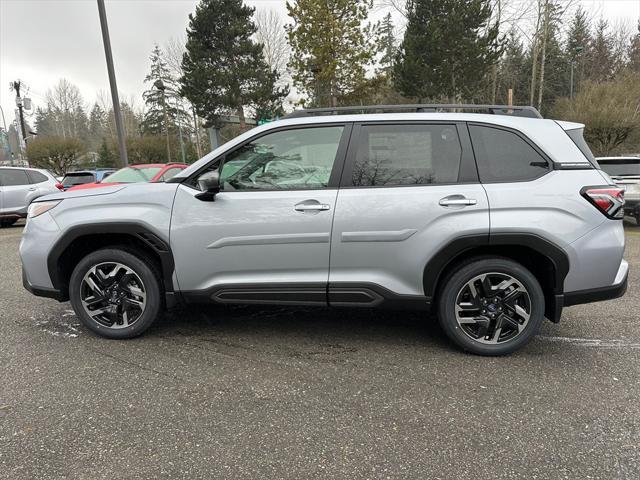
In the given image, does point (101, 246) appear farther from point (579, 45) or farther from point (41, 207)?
point (579, 45)

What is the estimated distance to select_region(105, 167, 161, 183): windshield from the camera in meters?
9.30

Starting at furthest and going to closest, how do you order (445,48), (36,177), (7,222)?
(445,48)
(7,222)
(36,177)

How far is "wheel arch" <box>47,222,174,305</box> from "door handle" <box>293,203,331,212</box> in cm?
106

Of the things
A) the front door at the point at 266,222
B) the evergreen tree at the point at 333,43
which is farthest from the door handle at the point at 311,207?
the evergreen tree at the point at 333,43

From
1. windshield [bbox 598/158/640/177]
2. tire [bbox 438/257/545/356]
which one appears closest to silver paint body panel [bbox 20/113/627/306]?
tire [bbox 438/257/545/356]

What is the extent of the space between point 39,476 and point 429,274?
256 cm

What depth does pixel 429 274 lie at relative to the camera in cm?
322

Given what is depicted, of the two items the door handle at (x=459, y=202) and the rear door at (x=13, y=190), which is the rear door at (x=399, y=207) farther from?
the rear door at (x=13, y=190)

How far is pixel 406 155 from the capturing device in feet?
10.8

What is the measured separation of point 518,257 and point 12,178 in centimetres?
1234

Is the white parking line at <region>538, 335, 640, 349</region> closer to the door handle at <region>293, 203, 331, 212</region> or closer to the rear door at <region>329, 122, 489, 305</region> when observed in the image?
the rear door at <region>329, 122, 489, 305</region>

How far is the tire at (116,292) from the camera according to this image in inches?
139

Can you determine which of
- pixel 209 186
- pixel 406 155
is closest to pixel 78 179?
pixel 209 186

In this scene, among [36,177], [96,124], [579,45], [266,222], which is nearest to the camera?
[266,222]
